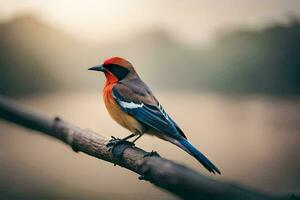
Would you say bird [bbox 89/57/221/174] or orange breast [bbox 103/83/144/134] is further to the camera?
orange breast [bbox 103/83/144/134]

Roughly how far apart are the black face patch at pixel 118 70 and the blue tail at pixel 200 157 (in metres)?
0.43

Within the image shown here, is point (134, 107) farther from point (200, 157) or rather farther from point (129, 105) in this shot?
point (200, 157)

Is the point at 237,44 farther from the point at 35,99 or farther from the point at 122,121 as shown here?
the point at 35,99

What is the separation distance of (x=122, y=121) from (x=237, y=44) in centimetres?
65

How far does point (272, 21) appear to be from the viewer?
2.02 meters

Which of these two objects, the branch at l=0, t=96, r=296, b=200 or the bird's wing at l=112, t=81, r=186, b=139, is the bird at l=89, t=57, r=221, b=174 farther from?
the branch at l=0, t=96, r=296, b=200

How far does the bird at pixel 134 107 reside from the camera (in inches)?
61.9

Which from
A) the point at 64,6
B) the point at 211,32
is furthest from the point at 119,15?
the point at 211,32

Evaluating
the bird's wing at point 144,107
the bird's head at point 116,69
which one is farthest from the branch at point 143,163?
the bird's head at point 116,69

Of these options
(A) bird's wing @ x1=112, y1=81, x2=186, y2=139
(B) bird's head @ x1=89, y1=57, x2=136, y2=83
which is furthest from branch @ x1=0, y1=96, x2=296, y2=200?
(B) bird's head @ x1=89, y1=57, x2=136, y2=83

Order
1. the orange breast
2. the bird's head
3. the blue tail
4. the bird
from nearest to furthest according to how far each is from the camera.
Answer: the blue tail
the bird
the orange breast
the bird's head

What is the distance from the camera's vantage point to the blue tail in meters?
1.41

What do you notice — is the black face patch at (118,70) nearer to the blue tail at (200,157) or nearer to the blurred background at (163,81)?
the blurred background at (163,81)

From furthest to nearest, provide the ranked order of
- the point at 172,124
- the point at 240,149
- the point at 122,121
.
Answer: the point at 240,149, the point at 122,121, the point at 172,124
